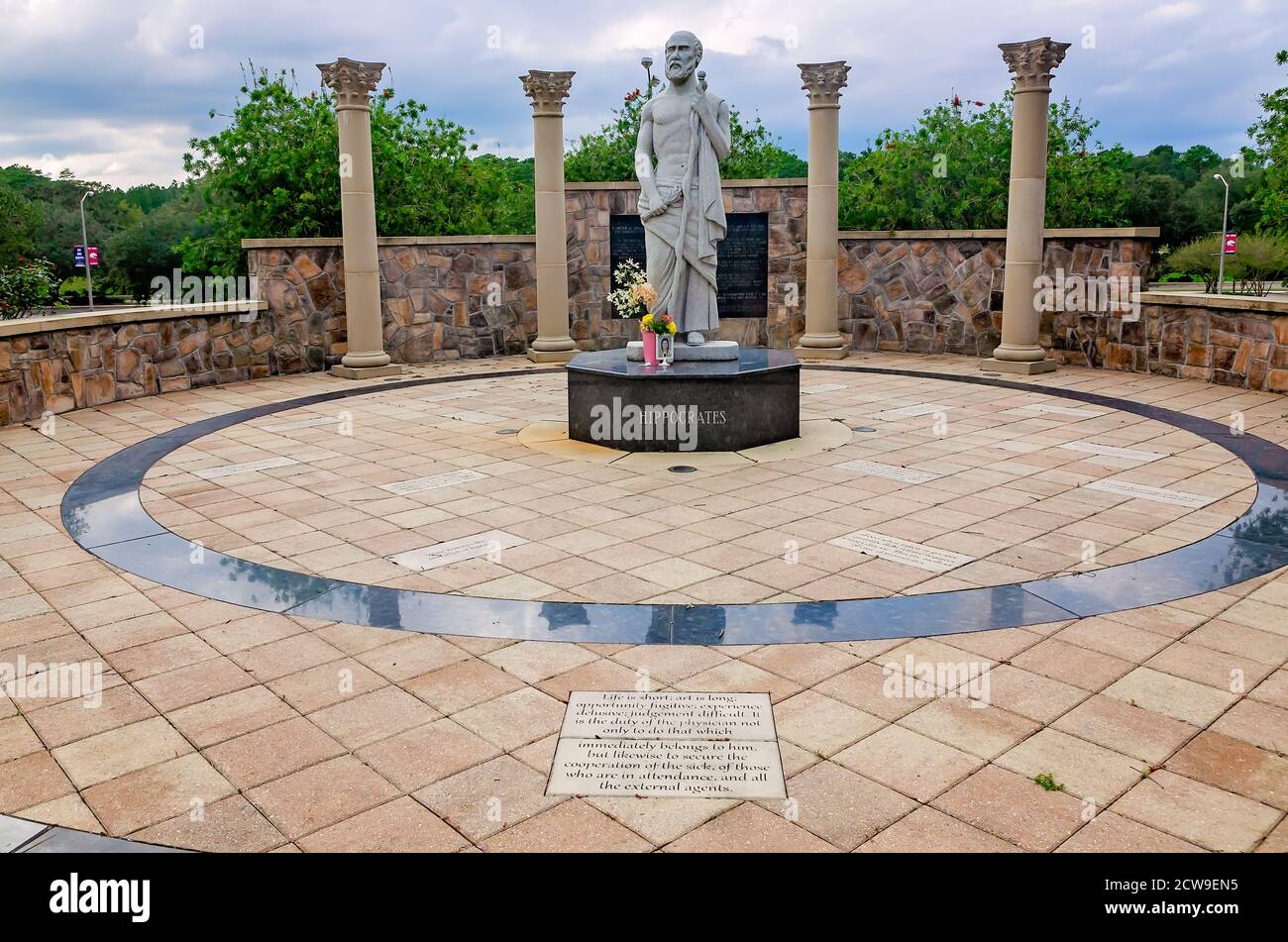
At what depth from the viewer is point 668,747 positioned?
4066 mm

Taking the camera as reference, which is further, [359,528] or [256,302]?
[256,302]

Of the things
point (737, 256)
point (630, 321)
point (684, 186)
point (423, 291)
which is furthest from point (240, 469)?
point (737, 256)

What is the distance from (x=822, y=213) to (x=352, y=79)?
7110mm

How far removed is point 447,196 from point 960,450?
13.3m

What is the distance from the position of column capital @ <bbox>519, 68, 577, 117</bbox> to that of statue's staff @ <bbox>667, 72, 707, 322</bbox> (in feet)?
19.5

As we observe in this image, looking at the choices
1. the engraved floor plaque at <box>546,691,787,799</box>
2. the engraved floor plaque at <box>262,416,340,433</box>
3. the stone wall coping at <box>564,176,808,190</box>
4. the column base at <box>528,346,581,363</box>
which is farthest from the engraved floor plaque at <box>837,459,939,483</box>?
the stone wall coping at <box>564,176,808,190</box>

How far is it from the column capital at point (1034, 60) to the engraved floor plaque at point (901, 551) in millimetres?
9678

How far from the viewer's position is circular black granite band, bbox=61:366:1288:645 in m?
5.27

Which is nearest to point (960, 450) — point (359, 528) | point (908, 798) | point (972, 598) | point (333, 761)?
point (972, 598)

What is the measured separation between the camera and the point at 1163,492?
7.89 metres

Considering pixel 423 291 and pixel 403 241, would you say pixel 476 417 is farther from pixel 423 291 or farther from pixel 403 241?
pixel 403 241

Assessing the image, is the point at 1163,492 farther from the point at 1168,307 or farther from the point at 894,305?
the point at 894,305

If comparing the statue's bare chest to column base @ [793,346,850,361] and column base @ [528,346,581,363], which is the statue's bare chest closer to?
column base @ [528,346,581,363]

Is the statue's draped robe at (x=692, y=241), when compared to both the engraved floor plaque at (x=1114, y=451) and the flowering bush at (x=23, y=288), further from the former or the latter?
the flowering bush at (x=23, y=288)
